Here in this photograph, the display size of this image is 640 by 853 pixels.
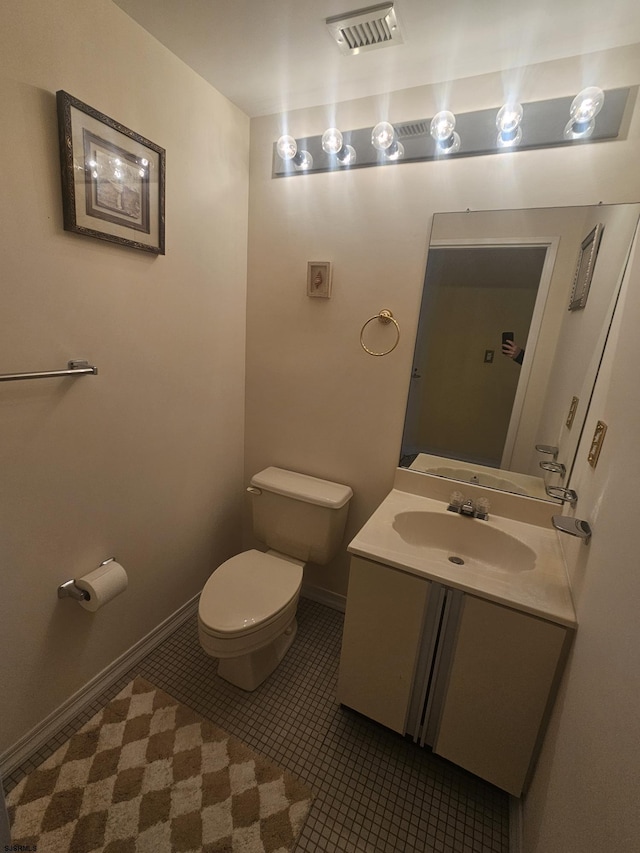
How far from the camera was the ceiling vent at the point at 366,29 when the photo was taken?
1.06 metres

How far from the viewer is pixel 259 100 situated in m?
1.53

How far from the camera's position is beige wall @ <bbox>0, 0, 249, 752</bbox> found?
0.98 m

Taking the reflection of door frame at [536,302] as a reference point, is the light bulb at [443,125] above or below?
above

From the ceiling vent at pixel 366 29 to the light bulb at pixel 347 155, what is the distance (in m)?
0.28

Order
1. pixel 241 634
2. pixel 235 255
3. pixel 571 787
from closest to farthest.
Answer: pixel 571 787 < pixel 241 634 < pixel 235 255

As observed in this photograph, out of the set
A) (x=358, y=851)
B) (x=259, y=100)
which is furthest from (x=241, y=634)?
(x=259, y=100)

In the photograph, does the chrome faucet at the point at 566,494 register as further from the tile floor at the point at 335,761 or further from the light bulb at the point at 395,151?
the light bulb at the point at 395,151

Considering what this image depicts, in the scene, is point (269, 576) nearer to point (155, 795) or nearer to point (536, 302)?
point (155, 795)

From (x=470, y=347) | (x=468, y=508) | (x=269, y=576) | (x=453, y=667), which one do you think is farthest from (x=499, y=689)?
(x=470, y=347)

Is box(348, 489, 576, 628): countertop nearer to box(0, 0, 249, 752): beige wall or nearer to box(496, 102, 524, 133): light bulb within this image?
box(0, 0, 249, 752): beige wall

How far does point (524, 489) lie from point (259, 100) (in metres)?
1.94

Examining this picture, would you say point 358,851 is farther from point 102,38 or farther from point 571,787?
point 102,38

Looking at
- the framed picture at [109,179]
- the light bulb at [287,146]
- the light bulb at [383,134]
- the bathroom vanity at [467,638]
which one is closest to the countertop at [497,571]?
the bathroom vanity at [467,638]

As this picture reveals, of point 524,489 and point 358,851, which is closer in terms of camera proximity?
point 358,851
